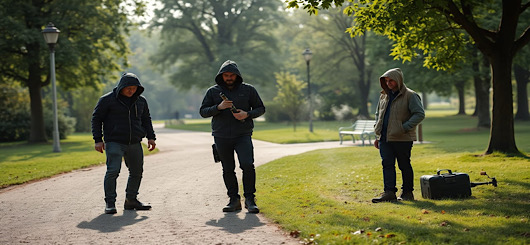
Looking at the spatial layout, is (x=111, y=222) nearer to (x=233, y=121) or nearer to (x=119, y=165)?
(x=119, y=165)

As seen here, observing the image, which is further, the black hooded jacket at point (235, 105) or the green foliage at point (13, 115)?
the green foliage at point (13, 115)

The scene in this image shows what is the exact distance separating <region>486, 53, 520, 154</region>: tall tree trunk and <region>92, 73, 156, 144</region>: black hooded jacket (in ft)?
28.6

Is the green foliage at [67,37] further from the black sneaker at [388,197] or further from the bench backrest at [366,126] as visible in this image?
the black sneaker at [388,197]

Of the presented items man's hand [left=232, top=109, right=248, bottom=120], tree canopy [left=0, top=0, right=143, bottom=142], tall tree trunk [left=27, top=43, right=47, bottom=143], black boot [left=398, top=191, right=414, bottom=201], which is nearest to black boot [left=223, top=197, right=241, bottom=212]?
man's hand [left=232, top=109, right=248, bottom=120]

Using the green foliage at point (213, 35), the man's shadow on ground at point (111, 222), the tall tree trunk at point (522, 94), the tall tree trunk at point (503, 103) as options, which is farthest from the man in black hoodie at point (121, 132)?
the green foliage at point (213, 35)

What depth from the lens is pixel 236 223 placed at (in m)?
6.86

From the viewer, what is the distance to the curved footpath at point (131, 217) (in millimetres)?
6121

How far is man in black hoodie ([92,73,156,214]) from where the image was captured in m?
7.79

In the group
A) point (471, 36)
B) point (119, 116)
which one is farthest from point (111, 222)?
point (471, 36)

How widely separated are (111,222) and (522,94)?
130 feet

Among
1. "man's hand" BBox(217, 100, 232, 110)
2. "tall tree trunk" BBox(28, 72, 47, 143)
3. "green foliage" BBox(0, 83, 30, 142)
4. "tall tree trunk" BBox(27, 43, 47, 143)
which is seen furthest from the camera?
"green foliage" BBox(0, 83, 30, 142)

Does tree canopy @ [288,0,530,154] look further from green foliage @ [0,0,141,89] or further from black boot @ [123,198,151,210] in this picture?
green foliage @ [0,0,141,89]

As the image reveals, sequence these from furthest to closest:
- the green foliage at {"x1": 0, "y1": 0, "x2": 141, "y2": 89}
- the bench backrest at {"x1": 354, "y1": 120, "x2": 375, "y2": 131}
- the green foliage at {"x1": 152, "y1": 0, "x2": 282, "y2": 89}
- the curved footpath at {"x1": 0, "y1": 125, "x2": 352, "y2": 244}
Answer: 1. the green foliage at {"x1": 152, "y1": 0, "x2": 282, "y2": 89}
2. the green foliage at {"x1": 0, "y1": 0, "x2": 141, "y2": 89}
3. the bench backrest at {"x1": 354, "y1": 120, "x2": 375, "y2": 131}
4. the curved footpath at {"x1": 0, "y1": 125, "x2": 352, "y2": 244}

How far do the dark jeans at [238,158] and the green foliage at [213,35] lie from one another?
4658 cm
